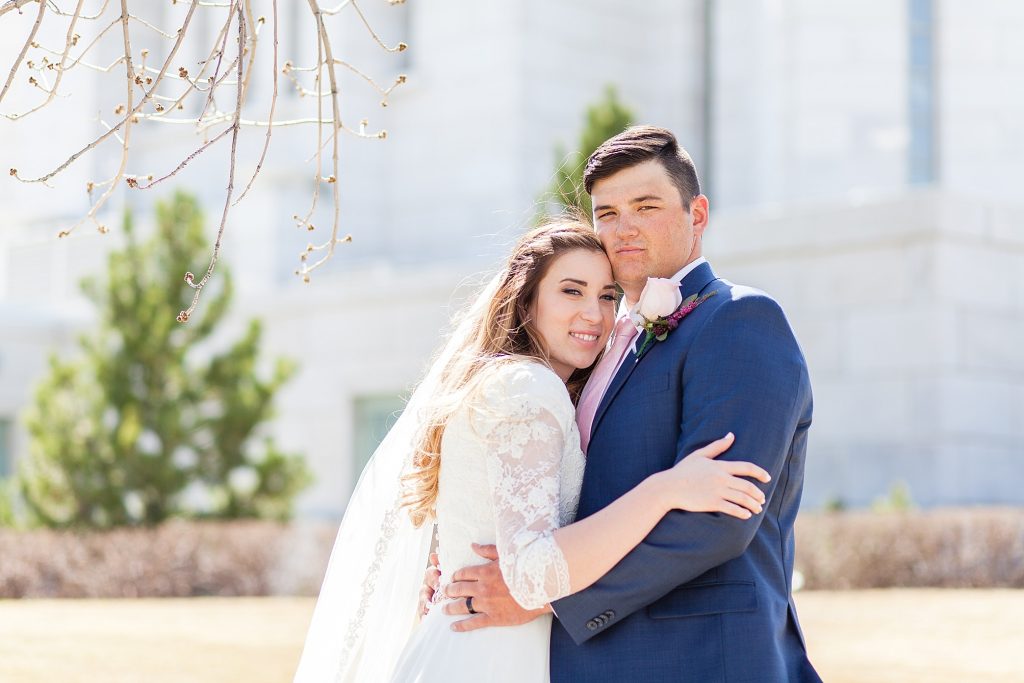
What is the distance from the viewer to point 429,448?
164 inches

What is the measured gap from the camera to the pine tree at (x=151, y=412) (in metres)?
14.9

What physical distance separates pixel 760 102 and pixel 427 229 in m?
6.14

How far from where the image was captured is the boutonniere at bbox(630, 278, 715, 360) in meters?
4.01

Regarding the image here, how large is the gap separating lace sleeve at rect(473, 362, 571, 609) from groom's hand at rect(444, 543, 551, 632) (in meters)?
0.10

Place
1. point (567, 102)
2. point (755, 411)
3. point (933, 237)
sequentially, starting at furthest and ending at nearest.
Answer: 1. point (567, 102)
2. point (933, 237)
3. point (755, 411)

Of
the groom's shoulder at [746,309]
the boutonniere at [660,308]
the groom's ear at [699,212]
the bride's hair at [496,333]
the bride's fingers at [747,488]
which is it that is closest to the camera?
the bride's fingers at [747,488]

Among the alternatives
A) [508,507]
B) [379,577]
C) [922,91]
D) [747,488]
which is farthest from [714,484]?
[922,91]

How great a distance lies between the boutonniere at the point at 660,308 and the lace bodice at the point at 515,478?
293 mm

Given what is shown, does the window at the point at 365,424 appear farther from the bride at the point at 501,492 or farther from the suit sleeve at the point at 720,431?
the suit sleeve at the point at 720,431

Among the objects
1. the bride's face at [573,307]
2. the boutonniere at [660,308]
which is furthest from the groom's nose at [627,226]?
the boutonniere at [660,308]

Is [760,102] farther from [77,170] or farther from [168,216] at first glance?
[77,170]

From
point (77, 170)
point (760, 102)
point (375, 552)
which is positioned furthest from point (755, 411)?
point (77, 170)

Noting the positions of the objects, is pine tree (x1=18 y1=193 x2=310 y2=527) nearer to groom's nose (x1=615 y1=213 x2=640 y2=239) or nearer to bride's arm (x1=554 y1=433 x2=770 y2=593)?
groom's nose (x1=615 y1=213 x2=640 y2=239)

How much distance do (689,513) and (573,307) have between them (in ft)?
2.65
